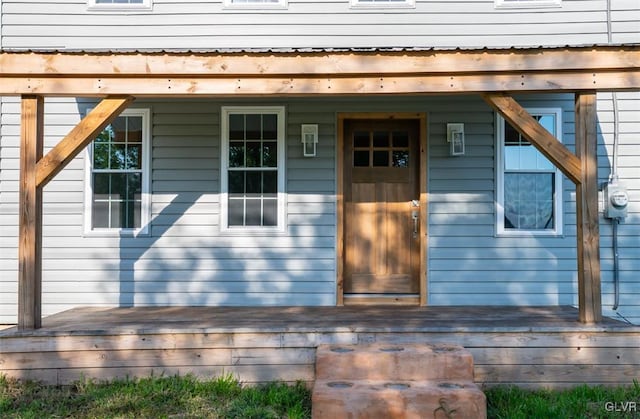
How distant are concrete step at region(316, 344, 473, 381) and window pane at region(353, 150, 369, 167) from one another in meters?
2.38

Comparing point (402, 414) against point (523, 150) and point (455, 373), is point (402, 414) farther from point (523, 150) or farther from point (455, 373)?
point (523, 150)

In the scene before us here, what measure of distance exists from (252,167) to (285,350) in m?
2.20

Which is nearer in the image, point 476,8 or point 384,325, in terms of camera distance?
point 384,325

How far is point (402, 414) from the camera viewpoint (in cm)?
321

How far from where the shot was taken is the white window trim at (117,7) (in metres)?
5.34

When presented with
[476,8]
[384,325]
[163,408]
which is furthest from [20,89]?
[476,8]

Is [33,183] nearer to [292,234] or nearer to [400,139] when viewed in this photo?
[292,234]

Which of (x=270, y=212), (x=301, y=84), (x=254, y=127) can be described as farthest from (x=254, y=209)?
(x=301, y=84)

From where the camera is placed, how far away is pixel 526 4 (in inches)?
210

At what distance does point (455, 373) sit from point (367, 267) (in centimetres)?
197

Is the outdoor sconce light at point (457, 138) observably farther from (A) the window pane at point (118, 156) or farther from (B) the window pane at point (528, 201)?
(A) the window pane at point (118, 156)

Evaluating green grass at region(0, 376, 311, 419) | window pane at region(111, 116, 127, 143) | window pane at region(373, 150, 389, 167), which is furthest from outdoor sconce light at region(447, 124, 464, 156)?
window pane at region(111, 116, 127, 143)

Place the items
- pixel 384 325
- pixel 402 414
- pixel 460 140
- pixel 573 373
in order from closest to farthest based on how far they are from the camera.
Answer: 1. pixel 402 414
2. pixel 573 373
3. pixel 384 325
4. pixel 460 140

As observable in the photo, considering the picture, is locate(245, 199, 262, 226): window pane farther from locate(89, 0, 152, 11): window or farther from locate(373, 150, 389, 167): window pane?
locate(89, 0, 152, 11): window
